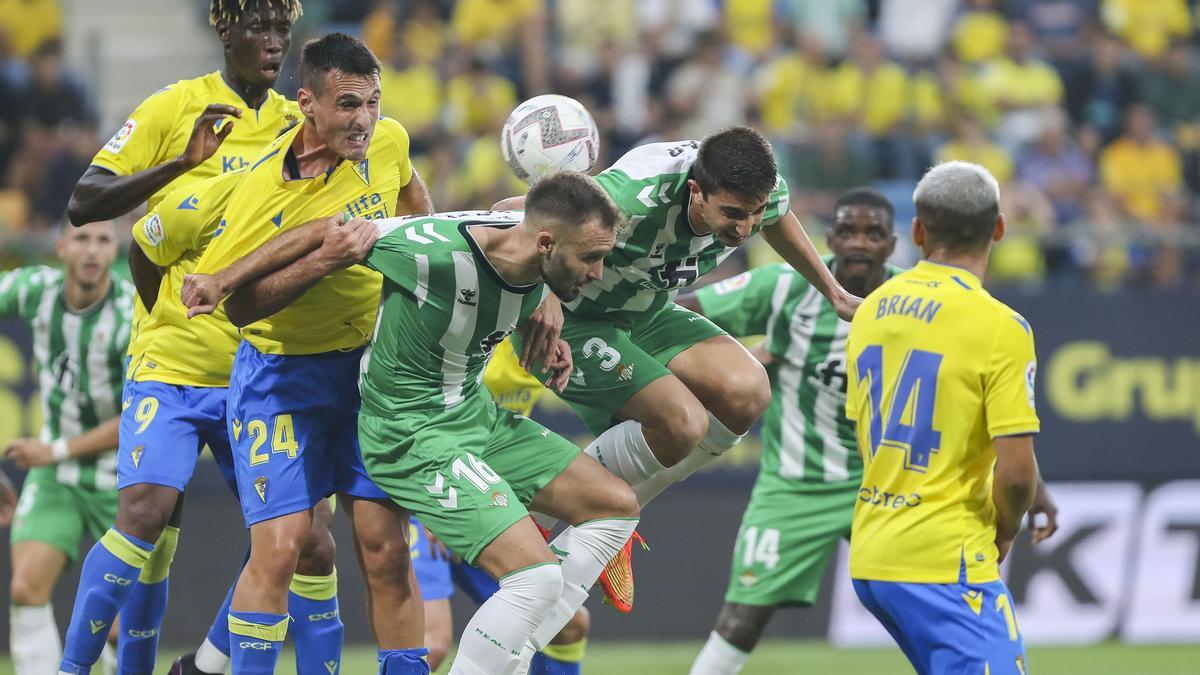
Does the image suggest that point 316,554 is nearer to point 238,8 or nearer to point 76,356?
point 238,8

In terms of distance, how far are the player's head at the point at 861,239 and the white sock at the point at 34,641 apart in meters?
4.41

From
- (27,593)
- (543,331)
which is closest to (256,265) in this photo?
(543,331)

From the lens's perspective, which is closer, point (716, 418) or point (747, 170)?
point (747, 170)

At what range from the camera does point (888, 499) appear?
5148 mm

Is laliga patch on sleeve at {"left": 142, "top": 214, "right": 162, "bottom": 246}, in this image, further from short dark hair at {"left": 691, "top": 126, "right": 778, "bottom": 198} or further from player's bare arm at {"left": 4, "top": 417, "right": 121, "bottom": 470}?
short dark hair at {"left": 691, "top": 126, "right": 778, "bottom": 198}

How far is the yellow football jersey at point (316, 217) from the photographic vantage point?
19.8 feet

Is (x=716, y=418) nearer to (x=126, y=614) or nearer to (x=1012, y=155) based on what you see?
(x=126, y=614)

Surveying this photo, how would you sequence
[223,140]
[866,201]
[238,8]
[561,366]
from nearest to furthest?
[561,366] < [223,140] < [238,8] < [866,201]

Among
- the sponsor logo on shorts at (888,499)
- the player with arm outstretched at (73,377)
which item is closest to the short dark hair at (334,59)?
the sponsor logo on shorts at (888,499)

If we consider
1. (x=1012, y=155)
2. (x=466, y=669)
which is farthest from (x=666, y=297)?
(x=1012, y=155)

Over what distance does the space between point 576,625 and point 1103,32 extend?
1005cm

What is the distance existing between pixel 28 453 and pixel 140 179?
8.77ft

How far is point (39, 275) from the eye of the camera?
863 centimetres

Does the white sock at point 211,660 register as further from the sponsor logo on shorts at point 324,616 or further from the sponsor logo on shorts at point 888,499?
the sponsor logo on shorts at point 888,499
